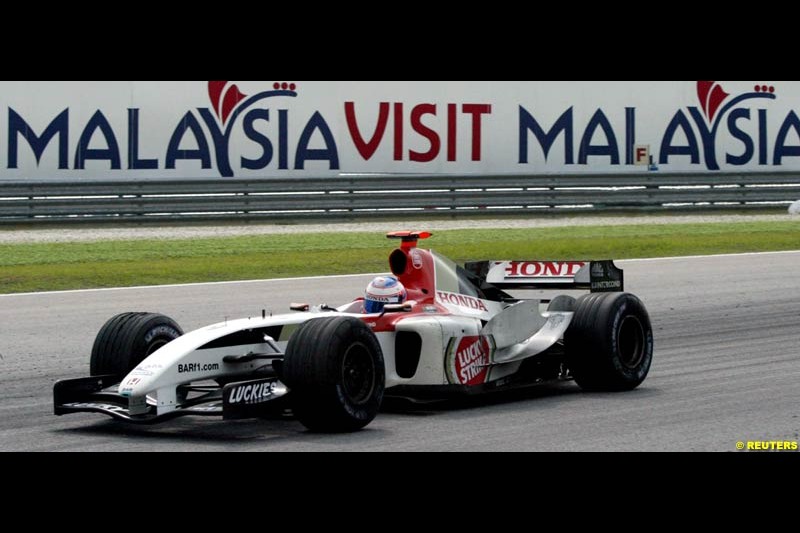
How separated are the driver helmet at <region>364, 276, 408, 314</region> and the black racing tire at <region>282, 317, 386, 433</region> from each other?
1.11 metres

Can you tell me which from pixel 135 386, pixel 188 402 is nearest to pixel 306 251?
pixel 188 402

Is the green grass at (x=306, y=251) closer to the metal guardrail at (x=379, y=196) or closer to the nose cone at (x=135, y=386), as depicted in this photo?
the metal guardrail at (x=379, y=196)

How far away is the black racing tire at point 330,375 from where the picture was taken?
786 cm

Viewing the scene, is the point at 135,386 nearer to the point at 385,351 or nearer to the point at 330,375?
the point at 330,375

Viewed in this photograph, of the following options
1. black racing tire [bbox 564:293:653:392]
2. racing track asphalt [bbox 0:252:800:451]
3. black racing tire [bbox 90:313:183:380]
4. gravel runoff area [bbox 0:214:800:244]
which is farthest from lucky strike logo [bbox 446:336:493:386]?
gravel runoff area [bbox 0:214:800:244]

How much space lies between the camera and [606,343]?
9.80 metres

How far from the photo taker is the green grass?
56.4 ft

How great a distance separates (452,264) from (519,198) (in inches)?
587

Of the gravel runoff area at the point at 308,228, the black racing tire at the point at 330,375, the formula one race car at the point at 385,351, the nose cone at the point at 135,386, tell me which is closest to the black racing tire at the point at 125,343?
the formula one race car at the point at 385,351

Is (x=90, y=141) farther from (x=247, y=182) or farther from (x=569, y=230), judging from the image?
(x=569, y=230)

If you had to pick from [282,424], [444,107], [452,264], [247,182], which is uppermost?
[444,107]

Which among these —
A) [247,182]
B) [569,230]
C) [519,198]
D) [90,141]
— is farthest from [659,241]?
[90,141]

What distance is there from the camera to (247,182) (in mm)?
23422

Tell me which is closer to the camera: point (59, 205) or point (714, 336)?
point (714, 336)
